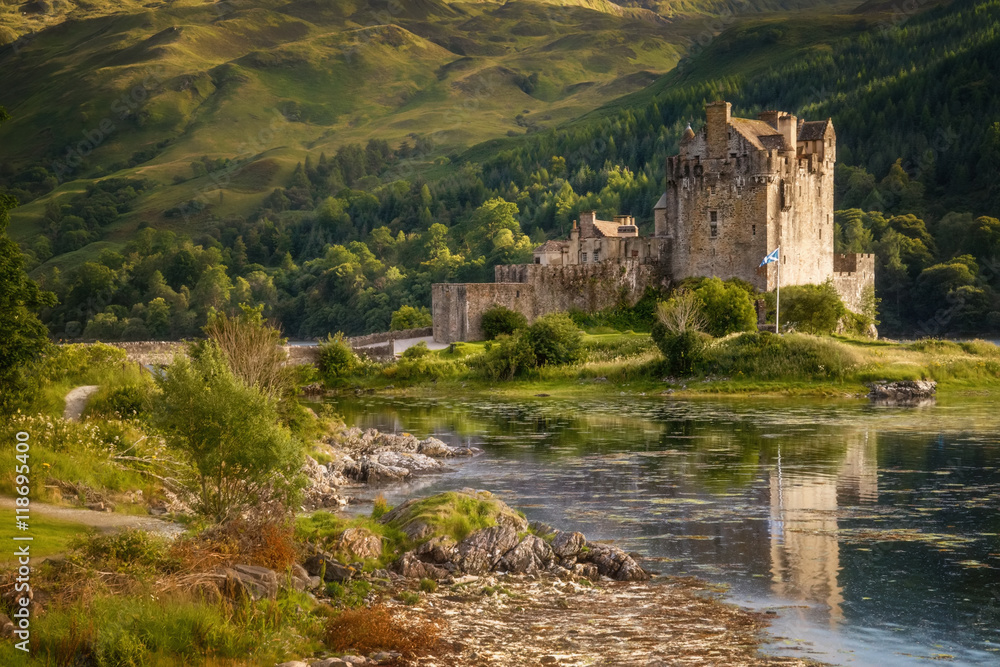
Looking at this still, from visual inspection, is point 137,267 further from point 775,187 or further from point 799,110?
point 775,187

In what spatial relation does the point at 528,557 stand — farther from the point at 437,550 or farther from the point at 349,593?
the point at 349,593


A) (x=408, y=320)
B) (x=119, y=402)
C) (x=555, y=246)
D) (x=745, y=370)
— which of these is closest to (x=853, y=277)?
(x=555, y=246)

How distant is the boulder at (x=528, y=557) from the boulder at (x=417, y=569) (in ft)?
3.92

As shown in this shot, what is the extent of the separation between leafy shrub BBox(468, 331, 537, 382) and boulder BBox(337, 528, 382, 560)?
139 ft

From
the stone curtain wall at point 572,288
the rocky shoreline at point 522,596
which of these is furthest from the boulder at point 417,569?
the stone curtain wall at point 572,288

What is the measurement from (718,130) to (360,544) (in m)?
59.5

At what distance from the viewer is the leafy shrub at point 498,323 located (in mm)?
76438

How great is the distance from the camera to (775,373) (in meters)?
59.5

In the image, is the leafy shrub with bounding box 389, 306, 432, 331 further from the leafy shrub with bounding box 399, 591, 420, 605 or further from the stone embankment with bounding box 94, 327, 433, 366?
the leafy shrub with bounding box 399, 591, 420, 605

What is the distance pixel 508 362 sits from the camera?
2581 inches

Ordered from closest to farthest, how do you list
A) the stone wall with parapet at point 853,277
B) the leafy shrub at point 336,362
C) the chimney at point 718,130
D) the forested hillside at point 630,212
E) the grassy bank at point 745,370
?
the grassy bank at point 745,370
the leafy shrub at point 336,362
the chimney at point 718,130
the stone wall with parapet at point 853,277
the forested hillside at point 630,212

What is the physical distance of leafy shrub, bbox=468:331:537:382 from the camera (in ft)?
215

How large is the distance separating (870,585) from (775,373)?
3866cm

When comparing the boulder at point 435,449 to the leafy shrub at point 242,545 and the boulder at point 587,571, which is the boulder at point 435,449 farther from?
the leafy shrub at point 242,545
